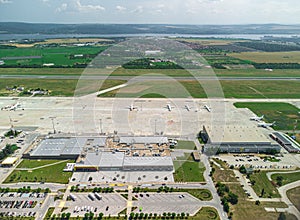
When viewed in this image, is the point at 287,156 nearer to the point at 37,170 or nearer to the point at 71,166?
the point at 71,166

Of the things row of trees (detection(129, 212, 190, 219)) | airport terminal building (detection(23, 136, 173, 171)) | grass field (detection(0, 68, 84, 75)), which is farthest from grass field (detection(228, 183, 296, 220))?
grass field (detection(0, 68, 84, 75))

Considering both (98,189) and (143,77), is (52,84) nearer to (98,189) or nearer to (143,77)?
(143,77)

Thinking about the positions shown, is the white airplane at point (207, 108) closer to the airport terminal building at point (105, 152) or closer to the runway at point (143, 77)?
the airport terminal building at point (105, 152)

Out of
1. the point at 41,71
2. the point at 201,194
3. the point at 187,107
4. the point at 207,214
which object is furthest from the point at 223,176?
the point at 41,71

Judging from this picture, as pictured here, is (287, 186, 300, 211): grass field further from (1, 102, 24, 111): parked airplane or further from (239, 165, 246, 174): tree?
(1, 102, 24, 111): parked airplane

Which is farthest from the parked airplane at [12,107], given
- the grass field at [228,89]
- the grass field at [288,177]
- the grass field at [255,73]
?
the grass field at [255,73]
